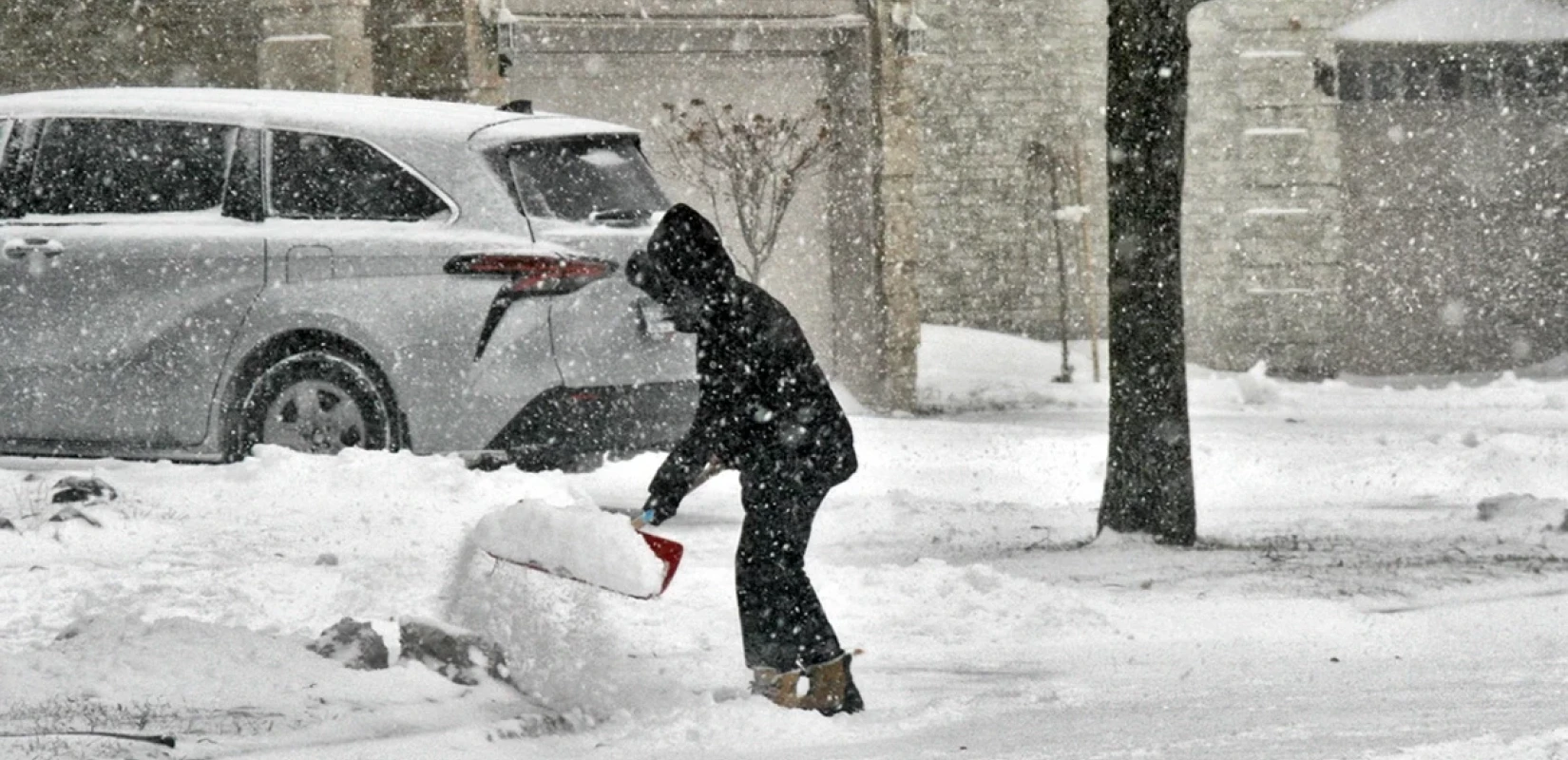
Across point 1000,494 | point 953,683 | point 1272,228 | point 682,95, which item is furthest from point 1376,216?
point 953,683

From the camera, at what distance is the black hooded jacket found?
6383mm

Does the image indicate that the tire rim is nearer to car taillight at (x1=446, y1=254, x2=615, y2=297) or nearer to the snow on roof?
car taillight at (x1=446, y1=254, x2=615, y2=297)

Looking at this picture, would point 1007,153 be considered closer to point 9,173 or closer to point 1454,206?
point 1454,206

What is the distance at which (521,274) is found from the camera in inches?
373

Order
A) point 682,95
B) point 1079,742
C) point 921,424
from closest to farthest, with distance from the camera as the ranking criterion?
point 1079,742, point 921,424, point 682,95

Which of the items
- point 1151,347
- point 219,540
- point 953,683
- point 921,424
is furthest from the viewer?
point 921,424

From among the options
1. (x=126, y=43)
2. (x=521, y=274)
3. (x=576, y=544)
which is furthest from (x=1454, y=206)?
(x=576, y=544)

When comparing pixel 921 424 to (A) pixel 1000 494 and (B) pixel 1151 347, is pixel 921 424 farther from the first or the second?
(B) pixel 1151 347

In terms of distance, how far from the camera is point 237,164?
10078mm

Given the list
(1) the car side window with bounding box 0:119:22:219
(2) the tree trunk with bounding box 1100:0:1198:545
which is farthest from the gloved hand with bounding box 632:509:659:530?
(1) the car side window with bounding box 0:119:22:219

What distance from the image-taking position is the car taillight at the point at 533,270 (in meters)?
9.46

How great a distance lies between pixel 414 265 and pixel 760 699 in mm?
3748

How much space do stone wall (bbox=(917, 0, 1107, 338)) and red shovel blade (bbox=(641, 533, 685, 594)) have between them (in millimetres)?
14134

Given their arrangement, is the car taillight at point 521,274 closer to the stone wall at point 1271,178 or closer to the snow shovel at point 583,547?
the snow shovel at point 583,547
